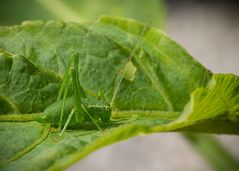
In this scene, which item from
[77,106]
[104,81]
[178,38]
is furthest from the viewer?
[178,38]

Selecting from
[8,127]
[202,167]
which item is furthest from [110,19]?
[202,167]

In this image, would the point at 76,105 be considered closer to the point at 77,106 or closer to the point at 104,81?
the point at 77,106

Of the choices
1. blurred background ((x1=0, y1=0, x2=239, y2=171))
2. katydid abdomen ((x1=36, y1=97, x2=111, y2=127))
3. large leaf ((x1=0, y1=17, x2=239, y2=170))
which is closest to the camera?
large leaf ((x1=0, y1=17, x2=239, y2=170))

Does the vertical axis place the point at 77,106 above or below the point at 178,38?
below

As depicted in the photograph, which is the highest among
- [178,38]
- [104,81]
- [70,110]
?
[178,38]

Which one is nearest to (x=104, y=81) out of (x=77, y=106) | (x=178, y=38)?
A: (x=77, y=106)

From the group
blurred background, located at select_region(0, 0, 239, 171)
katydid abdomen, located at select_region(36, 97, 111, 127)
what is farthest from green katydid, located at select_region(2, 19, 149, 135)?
blurred background, located at select_region(0, 0, 239, 171)

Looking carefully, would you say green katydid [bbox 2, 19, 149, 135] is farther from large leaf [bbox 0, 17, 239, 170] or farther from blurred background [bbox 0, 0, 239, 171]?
blurred background [bbox 0, 0, 239, 171]

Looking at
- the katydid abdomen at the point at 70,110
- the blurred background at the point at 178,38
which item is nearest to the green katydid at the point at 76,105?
the katydid abdomen at the point at 70,110
